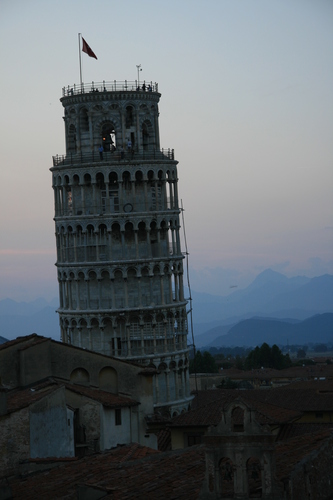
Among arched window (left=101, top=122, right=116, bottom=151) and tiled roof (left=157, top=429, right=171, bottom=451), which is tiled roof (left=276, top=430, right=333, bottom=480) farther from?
arched window (left=101, top=122, right=116, bottom=151)

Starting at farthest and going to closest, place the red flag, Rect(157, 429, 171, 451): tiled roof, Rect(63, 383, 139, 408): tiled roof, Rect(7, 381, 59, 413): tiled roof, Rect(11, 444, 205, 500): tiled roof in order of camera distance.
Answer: the red flag → Rect(157, 429, 171, 451): tiled roof → Rect(63, 383, 139, 408): tiled roof → Rect(7, 381, 59, 413): tiled roof → Rect(11, 444, 205, 500): tiled roof

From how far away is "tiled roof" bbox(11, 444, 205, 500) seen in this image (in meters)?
42.1

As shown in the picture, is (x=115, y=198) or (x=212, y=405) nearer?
(x=212, y=405)

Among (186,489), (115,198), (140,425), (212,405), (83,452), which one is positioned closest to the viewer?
(186,489)

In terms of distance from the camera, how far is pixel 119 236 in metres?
93.1

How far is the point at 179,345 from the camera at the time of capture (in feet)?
311

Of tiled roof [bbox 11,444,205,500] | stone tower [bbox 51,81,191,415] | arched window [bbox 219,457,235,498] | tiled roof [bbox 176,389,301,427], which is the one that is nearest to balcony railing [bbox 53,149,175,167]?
stone tower [bbox 51,81,191,415]

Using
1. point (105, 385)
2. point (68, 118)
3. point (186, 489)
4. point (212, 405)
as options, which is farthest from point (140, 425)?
point (68, 118)

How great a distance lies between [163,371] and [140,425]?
2621 cm

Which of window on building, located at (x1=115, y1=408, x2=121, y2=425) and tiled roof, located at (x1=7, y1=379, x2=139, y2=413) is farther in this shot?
window on building, located at (x1=115, y1=408, x2=121, y2=425)

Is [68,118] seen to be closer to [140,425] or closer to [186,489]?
[140,425]

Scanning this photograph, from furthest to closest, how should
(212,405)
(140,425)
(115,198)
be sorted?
1. (115,198)
2. (212,405)
3. (140,425)

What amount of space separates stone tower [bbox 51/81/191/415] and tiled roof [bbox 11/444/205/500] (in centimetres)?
3986

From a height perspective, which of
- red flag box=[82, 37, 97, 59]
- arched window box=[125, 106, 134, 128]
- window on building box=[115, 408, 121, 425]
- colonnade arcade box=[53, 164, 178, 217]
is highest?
red flag box=[82, 37, 97, 59]
